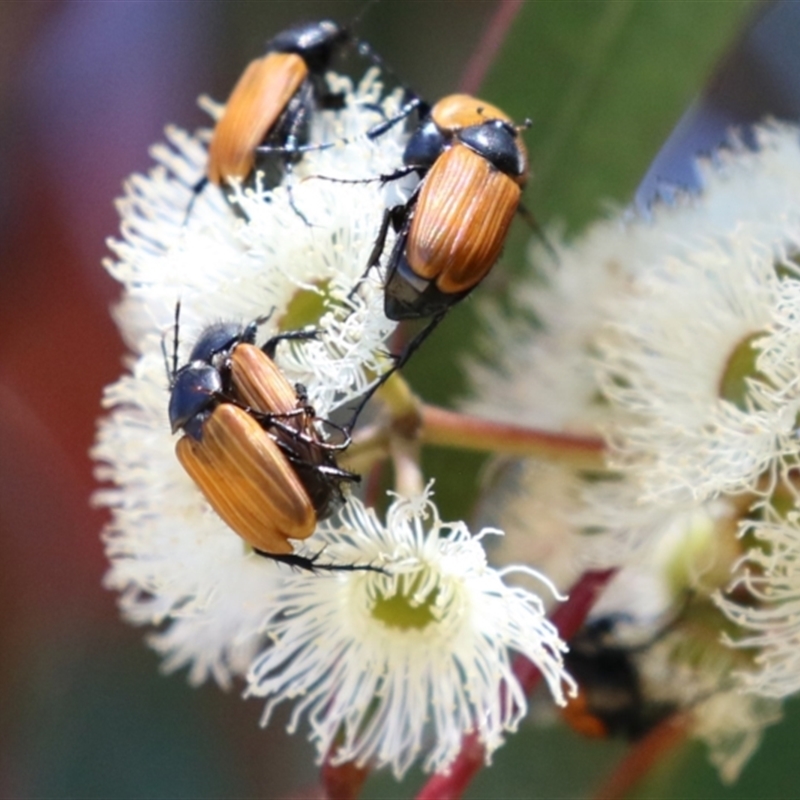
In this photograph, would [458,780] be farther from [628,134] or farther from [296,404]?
[628,134]

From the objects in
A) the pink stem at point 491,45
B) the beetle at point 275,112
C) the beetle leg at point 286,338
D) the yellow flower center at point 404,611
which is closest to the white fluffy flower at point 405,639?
the yellow flower center at point 404,611

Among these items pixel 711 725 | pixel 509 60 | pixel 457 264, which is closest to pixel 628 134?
pixel 509 60

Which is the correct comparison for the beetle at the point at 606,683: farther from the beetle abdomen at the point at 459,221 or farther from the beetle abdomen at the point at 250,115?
the beetle abdomen at the point at 250,115

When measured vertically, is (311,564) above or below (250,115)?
below

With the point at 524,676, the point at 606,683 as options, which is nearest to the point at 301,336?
the point at 524,676

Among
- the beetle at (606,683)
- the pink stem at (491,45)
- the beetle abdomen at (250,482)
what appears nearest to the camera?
the beetle abdomen at (250,482)

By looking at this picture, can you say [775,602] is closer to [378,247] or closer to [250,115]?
[378,247]

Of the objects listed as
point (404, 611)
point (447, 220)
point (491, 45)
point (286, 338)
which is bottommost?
point (404, 611)
